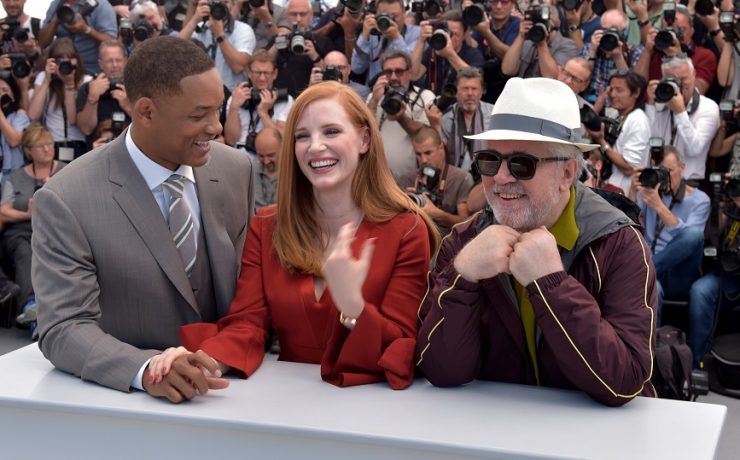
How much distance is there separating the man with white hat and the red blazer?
0.10 metres

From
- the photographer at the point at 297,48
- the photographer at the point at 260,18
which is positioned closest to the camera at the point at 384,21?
the photographer at the point at 297,48

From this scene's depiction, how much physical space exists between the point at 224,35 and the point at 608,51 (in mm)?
2795

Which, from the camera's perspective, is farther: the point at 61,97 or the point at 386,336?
the point at 61,97

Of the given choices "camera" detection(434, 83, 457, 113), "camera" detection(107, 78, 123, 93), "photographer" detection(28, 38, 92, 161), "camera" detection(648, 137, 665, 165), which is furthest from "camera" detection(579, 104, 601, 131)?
"photographer" detection(28, 38, 92, 161)

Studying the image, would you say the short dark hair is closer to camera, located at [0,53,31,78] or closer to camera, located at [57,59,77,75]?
camera, located at [57,59,77,75]

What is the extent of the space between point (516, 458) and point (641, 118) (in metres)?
4.38

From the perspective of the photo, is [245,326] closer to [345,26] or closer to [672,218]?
[672,218]

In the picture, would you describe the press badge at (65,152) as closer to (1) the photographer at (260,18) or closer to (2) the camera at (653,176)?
(1) the photographer at (260,18)

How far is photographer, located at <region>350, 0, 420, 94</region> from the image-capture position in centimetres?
655

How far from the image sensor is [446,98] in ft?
20.2

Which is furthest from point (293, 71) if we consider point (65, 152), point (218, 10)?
point (65, 152)

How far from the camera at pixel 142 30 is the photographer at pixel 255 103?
0.96m

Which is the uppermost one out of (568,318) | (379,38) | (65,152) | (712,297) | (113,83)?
(379,38)

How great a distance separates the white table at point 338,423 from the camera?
1.81 meters
